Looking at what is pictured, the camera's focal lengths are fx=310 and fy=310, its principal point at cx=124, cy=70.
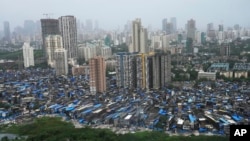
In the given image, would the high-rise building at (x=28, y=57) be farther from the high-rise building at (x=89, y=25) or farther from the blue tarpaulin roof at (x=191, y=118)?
the high-rise building at (x=89, y=25)

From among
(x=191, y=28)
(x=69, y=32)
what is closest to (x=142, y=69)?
(x=69, y=32)

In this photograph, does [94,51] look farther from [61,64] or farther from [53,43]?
[61,64]

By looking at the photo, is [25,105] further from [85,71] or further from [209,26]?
[209,26]

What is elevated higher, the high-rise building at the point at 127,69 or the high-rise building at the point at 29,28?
the high-rise building at the point at 29,28

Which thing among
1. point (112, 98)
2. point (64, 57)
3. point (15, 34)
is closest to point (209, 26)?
point (15, 34)

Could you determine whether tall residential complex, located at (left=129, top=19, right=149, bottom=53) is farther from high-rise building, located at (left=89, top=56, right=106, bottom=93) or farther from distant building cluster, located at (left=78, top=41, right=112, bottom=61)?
high-rise building, located at (left=89, top=56, right=106, bottom=93)

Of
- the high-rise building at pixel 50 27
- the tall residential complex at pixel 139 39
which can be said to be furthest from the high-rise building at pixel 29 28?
the tall residential complex at pixel 139 39

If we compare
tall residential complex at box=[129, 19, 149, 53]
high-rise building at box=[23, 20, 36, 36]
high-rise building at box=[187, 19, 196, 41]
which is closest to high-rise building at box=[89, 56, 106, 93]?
tall residential complex at box=[129, 19, 149, 53]

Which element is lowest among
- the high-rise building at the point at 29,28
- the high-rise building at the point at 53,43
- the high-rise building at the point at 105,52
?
the high-rise building at the point at 105,52
